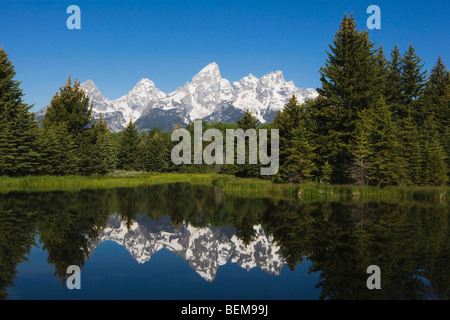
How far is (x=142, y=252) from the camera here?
39.0 ft

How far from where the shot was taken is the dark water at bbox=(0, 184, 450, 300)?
7.71 metres

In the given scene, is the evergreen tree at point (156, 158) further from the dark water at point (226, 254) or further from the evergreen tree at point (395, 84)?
the dark water at point (226, 254)

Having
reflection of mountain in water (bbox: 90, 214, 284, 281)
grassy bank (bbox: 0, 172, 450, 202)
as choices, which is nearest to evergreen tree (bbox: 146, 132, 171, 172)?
grassy bank (bbox: 0, 172, 450, 202)

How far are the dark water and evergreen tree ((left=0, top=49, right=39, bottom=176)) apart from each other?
830 inches

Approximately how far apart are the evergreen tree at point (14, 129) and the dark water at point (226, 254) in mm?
21077

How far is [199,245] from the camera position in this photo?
1261 cm

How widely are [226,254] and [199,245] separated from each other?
1.62 metres

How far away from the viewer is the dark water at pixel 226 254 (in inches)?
304

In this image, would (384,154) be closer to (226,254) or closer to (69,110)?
(226,254)

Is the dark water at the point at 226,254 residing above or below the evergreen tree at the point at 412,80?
below

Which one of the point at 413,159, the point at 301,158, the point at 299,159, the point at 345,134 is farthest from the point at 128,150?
the point at 413,159

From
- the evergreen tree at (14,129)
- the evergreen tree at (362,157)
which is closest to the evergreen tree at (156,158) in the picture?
the evergreen tree at (14,129)
